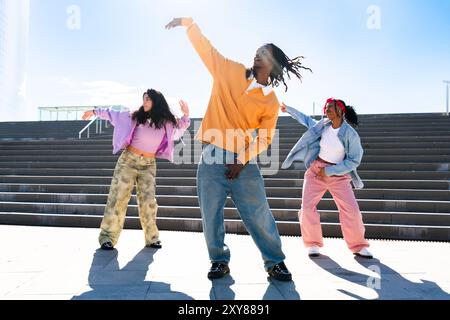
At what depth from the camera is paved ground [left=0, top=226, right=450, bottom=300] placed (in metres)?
2.56

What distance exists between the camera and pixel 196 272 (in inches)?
123

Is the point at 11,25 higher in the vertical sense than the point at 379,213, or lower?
higher

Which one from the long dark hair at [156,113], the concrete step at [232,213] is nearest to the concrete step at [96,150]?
the concrete step at [232,213]

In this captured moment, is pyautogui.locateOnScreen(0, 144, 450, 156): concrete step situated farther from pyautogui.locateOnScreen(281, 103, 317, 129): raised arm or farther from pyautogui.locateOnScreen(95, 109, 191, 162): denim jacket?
pyautogui.locateOnScreen(95, 109, 191, 162): denim jacket

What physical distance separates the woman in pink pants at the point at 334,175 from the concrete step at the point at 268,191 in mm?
2445

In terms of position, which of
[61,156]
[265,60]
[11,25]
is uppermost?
[11,25]

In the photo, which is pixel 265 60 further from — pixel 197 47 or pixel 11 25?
pixel 11 25

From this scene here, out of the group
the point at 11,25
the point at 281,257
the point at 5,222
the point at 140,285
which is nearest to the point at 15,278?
the point at 140,285

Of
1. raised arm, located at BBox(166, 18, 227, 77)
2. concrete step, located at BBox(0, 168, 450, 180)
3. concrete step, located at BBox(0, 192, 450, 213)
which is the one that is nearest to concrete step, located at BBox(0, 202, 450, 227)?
concrete step, located at BBox(0, 192, 450, 213)

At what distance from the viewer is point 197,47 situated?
2820mm

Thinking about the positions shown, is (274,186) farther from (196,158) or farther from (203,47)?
(203,47)

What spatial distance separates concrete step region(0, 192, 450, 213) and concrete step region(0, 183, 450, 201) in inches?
11.9
